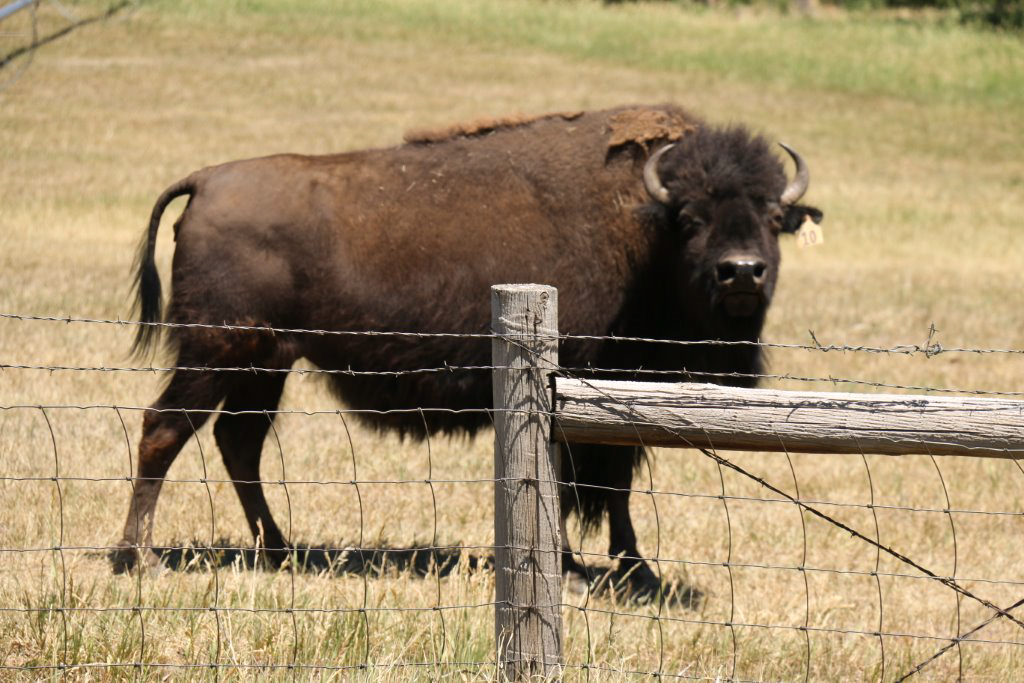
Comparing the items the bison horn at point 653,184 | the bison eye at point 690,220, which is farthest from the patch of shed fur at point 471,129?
the bison eye at point 690,220

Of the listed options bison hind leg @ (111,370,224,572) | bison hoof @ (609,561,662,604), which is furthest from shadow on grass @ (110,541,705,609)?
bison hind leg @ (111,370,224,572)

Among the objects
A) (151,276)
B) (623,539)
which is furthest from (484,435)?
(151,276)

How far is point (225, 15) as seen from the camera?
35.0 meters

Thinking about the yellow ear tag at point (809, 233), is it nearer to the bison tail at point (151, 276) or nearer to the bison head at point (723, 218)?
the bison head at point (723, 218)

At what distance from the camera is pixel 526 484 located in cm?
396

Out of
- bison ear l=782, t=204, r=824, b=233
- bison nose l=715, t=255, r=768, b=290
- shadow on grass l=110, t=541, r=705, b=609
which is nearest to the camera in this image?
shadow on grass l=110, t=541, r=705, b=609

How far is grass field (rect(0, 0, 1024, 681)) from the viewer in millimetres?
4773

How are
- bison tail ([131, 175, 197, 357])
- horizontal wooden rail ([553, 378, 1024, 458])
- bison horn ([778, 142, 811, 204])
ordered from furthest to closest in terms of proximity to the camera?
bison horn ([778, 142, 811, 204])
bison tail ([131, 175, 197, 357])
horizontal wooden rail ([553, 378, 1024, 458])

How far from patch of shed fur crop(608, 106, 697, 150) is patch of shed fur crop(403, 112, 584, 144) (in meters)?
0.25

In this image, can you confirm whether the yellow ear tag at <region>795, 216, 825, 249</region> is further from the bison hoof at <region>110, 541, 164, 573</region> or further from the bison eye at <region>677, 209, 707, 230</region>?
the bison hoof at <region>110, 541, 164, 573</region>

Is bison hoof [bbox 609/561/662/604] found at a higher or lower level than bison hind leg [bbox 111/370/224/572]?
lower

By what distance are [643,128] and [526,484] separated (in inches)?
145

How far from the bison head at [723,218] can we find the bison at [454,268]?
0.04 feet

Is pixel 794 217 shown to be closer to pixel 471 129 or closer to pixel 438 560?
pixel 471 129
